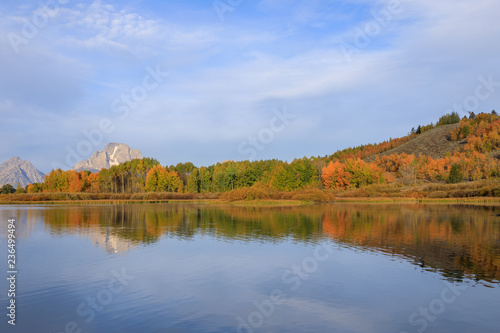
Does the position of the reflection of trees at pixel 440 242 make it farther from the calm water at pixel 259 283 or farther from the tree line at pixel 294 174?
the tree line at pixel 294 174

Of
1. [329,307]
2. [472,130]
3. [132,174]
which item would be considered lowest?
[329,307]

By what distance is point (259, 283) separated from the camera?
17.6 metres

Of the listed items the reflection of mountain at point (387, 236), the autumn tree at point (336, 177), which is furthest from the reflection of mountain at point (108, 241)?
the autumn tree at point (336, 177)

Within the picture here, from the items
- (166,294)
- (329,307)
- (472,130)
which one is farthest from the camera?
(472,130)

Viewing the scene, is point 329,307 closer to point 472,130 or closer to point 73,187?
point 73,187

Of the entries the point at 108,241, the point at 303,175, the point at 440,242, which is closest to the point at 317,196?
the point at 303,175

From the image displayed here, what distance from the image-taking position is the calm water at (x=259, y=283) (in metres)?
12.8

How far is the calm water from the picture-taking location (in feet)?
41.9

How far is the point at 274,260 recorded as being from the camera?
22.6 m

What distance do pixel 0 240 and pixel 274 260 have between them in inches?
942

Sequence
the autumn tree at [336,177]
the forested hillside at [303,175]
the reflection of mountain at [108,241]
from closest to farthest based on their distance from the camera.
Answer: the reflection of mountain at [108,241] → the forested hillside at [303,175] → the autumn tree at [336,177]

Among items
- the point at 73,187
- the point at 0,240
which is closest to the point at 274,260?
the point at 0,240

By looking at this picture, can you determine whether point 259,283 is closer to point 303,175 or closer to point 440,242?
point 440,242

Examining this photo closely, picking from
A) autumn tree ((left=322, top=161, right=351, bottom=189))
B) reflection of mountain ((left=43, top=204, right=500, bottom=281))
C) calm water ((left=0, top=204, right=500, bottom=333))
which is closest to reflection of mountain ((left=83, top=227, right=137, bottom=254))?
reflection of mountain ((left=43, top=204, right=500, bottom=281))
